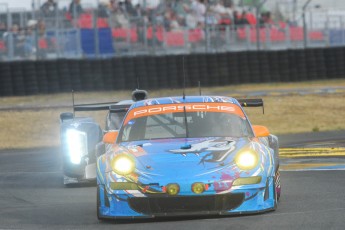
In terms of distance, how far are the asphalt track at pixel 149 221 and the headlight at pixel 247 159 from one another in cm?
41

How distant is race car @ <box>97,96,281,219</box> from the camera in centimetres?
809

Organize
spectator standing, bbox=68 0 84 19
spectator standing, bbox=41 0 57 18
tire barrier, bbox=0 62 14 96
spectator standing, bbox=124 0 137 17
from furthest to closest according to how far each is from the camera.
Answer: spectator standing, bbox=124 0 137 17, spectator standing, bbox=68 0 84 19, spectator standing, bbox=41 0 57 18, tire barrier, bbox=0 62 14 96

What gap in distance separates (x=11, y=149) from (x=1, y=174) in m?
6.13

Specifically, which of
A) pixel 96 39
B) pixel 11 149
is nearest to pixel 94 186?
pixel 11 149

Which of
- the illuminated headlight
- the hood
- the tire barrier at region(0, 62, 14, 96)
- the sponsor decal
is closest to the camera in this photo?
the hood

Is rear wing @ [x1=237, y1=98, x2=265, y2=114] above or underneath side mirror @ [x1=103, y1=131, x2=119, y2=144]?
above

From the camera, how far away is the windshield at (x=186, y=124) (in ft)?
30.4

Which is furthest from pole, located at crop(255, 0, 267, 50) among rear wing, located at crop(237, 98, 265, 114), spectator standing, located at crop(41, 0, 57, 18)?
rear wing, located at crop(237, 98, 265, 114)

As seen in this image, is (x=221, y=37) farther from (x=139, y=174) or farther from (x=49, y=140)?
(x=139, y=174)

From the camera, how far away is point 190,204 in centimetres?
810

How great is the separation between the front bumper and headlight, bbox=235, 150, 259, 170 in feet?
0.63

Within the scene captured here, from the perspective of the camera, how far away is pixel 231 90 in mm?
28125

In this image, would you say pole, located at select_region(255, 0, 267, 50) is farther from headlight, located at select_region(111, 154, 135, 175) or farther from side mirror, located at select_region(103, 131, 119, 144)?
headlight, located at select_region(111, 154, 135, 175)

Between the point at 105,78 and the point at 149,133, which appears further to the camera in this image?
the point at 105,78
